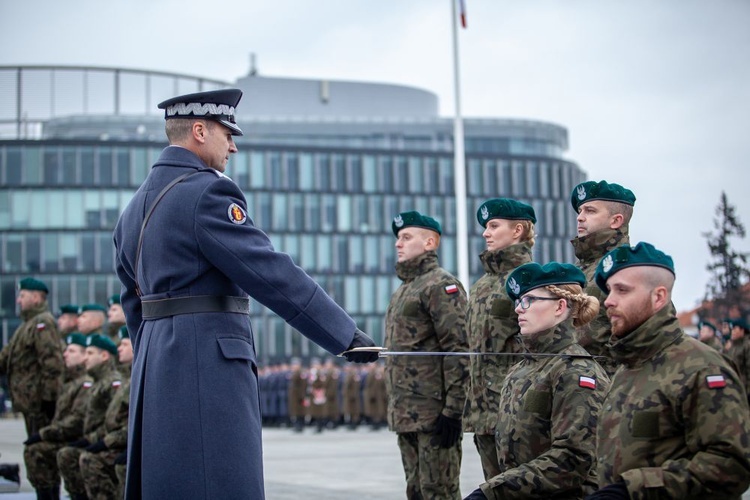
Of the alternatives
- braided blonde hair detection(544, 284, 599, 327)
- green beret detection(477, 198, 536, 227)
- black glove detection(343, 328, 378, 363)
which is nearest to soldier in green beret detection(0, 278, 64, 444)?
green beret detection(477, 198, 536, 227)

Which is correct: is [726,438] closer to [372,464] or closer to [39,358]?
[39,358]

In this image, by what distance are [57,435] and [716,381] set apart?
8092 mm

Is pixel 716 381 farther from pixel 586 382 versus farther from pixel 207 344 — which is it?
pixel 207 344

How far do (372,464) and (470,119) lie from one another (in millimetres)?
61143

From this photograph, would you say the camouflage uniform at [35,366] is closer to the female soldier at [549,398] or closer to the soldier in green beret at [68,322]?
the soldier in green beret at [68,322]

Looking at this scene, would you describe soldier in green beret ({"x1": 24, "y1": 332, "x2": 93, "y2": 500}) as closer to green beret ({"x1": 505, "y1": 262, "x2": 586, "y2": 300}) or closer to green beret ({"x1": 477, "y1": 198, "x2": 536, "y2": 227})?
green beret ({"x1": 477, "y1": 198, "x2": 536, "y2": 227})

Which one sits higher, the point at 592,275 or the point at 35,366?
the point at 592,275

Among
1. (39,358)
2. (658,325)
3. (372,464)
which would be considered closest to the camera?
(658,325)

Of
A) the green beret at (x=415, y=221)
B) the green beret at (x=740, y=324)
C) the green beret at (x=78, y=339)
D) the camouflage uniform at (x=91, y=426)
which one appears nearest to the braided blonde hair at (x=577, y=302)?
the green beret at (x=415, y=221)

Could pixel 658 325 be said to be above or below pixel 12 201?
below

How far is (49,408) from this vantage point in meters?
12.1

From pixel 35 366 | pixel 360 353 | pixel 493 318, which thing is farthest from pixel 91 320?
pixel 360 353

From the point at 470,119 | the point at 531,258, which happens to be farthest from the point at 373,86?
the point at 531,258

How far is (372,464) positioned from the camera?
15.5m
